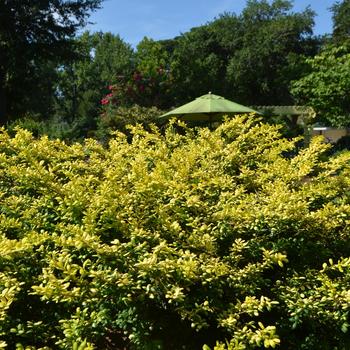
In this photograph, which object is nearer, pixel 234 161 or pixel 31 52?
pixel 234 161

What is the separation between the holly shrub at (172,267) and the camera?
2066 mm

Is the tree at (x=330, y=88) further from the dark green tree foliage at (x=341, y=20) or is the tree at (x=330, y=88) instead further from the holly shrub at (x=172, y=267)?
the dark green tree foliage at (x=341, y=20)

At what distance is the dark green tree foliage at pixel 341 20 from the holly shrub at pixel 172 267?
35.1 metres

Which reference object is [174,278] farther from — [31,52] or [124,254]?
[31,52]

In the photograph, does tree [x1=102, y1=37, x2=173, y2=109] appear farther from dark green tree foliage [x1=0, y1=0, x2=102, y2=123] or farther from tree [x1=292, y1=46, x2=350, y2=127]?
tree [x1=292, y1=46, x2=350, y2=127]

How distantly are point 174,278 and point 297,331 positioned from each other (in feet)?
2.29

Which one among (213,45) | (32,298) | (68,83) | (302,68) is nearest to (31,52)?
(302,68)

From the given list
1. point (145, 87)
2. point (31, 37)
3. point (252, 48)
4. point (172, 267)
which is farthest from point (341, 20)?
point (172, 267)

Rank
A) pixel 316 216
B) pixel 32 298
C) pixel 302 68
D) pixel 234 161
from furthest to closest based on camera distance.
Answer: pixel 302 68 → pixel 234 161 → pixel 316 216 → pixel 32 298

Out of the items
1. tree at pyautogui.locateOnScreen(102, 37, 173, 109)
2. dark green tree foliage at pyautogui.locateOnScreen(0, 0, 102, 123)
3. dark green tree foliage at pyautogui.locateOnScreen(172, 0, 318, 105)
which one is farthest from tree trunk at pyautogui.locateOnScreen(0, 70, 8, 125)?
dark green tree foliage at pyautogui.locateOnScreen(172, 0, 318, 105)

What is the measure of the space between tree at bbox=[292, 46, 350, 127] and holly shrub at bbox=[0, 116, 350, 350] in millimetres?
14576

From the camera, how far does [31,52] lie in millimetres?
18641

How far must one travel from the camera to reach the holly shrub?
6.78ft

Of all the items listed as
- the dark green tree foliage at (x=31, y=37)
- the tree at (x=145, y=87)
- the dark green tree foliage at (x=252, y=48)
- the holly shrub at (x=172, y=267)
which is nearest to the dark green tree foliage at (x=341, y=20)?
the dark green tree foliage at (x=252, y=48)
